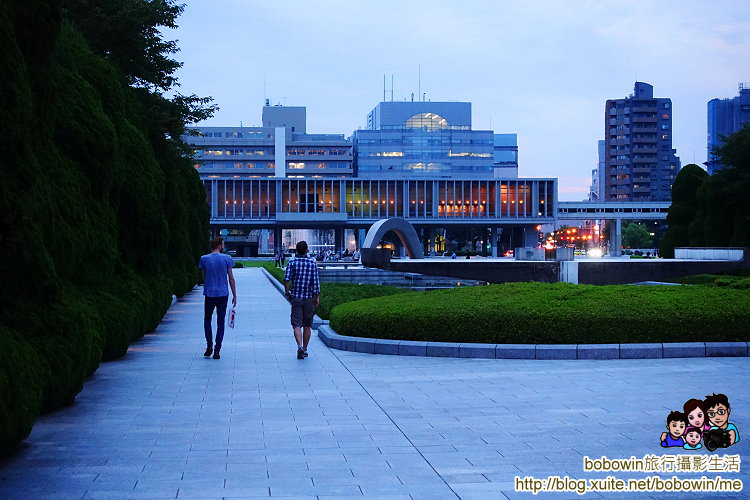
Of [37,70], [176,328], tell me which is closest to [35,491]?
[37,70]

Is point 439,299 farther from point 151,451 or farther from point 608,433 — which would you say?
point 151,451

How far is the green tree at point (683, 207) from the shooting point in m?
57.6

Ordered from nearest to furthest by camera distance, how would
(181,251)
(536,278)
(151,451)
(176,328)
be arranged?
(151,451) → (176,328) → (181,251) → (536,278)

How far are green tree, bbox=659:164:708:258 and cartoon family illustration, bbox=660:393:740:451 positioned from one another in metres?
53.1

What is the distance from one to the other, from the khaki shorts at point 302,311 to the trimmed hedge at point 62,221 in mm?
2689

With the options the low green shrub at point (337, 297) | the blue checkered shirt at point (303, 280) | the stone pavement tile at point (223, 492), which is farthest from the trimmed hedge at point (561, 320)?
the stone pavement tile at point (223, 492)

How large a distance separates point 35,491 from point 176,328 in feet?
43.7

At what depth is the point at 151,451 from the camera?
7145 millimetres

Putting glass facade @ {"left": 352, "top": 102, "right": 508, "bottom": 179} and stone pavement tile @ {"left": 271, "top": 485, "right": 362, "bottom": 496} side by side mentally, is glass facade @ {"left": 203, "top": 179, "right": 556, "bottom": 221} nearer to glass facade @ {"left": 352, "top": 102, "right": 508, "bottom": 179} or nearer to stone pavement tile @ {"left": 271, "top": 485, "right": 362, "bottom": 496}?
glass facade @ {"left": 352, "top": 102, "right": 508, "bottom": 179}

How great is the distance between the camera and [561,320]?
45.5 feet

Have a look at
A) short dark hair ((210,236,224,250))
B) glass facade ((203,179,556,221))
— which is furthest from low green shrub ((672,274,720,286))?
glass facade ((203,179,556,221))

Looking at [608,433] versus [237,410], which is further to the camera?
[237,410]

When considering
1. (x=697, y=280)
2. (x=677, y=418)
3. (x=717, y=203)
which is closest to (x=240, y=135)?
(x=717, y=203)

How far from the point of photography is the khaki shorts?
1377cm
